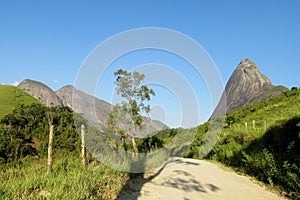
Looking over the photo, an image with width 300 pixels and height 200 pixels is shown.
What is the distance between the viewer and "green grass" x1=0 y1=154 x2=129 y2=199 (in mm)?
4539

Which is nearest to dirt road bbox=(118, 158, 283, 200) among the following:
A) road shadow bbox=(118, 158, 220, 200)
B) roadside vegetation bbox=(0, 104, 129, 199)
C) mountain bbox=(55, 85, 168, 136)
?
road shadow bbox=(118, 158, 220, 200)

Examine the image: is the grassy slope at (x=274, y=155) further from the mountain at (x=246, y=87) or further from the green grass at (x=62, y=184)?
the mountain at (x=246, y=87)

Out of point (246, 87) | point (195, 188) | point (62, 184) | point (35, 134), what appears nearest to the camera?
point (62, 184)

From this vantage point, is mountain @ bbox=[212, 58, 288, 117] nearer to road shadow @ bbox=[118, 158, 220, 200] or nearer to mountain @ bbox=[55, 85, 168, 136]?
mountain @ bbox=[55, 85, 168, 136]

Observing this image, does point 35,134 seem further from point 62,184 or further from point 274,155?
point 274,155

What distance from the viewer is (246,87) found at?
202 ft

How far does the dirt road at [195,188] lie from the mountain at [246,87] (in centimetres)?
4835

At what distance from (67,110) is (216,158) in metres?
8.11

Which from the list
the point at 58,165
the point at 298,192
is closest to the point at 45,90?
the point at 58,165

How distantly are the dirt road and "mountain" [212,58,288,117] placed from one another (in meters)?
48.4

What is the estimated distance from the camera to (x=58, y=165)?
22.6 feet

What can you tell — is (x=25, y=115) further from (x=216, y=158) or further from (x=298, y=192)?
(x=298, y=192)

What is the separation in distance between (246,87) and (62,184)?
61.4 meters

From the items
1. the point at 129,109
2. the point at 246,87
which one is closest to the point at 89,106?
the point at 129,109
